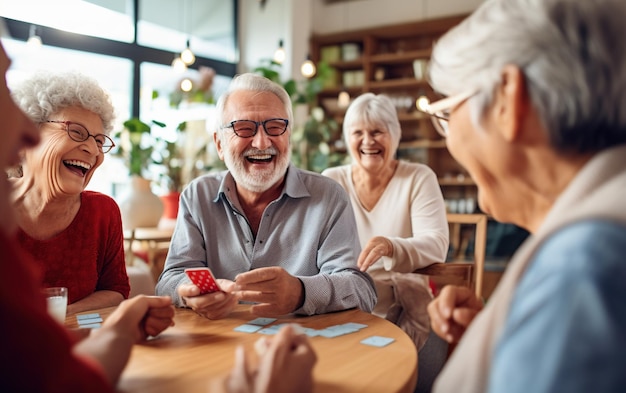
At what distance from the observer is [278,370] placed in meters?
0.80

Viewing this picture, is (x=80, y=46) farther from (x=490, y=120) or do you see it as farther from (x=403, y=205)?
(x=490, y=120)

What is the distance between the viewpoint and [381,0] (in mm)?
6887

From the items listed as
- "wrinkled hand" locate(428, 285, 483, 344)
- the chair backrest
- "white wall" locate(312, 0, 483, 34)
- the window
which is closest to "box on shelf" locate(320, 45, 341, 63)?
"white wall" locate(312, 0, 483, 34)

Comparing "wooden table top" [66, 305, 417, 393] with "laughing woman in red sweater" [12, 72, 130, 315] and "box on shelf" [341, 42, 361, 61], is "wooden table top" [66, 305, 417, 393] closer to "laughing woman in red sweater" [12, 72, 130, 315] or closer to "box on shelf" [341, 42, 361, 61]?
"laughing woman in red sweater" [12, 72, 130, 315]

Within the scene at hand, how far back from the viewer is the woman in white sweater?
84.5 inches

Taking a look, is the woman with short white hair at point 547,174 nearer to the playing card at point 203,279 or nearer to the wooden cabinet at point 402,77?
the playing card at point 203,279

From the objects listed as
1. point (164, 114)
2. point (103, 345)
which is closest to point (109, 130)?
point (103, 345)

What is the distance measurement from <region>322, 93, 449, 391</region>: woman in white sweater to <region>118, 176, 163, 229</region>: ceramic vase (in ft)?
4.67

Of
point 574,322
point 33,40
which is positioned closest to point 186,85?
point 33,40

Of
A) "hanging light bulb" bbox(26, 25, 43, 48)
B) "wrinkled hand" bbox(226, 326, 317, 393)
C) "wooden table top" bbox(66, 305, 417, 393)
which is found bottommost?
"wooden table top" bbox(66, 305, 417, 393)

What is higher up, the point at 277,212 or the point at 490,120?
the point at 490,120

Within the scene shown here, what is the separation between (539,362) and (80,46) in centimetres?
551

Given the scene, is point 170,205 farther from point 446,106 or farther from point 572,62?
point 572,62

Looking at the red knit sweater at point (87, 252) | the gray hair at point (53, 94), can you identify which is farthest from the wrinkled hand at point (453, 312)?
the gray hair at point (53, 94)
